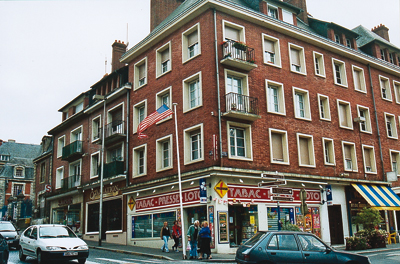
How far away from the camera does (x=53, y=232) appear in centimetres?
1497

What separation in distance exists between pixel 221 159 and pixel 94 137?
16.0m

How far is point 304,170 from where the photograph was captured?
23688 mm

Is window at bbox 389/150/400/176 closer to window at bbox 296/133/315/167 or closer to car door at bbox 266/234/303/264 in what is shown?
window at bbox 296/133/315/167

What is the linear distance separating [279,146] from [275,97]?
9.89ft

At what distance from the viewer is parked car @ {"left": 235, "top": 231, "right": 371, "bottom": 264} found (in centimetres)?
1095

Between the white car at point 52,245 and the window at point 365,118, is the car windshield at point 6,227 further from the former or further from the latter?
the window at point 365,118

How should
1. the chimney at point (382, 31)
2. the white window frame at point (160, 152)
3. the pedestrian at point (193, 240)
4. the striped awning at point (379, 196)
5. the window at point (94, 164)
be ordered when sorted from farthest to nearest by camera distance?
1. the chimney at point (382, 31)
2. the window at point (94, 164)
3. the striped awning at point (379, 196)
4. the white window frame at point (160, 152)
5. the pedestrian at point (193, 240)

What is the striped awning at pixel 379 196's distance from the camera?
82.7ft

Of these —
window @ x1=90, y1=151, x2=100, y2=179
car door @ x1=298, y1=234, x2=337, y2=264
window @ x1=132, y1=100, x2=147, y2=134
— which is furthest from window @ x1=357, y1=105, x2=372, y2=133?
window @ x1=90, y1=151, x2=100, y2=179

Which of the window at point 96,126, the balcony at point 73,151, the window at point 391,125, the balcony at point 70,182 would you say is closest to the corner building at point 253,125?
the window at point 391,125

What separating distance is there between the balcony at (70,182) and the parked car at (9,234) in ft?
39.5

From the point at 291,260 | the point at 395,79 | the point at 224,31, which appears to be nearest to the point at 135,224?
the point at 224,31

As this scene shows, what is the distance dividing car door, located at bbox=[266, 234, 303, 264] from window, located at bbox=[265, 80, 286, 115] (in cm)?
1264

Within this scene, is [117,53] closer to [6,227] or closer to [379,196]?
[6,227]
